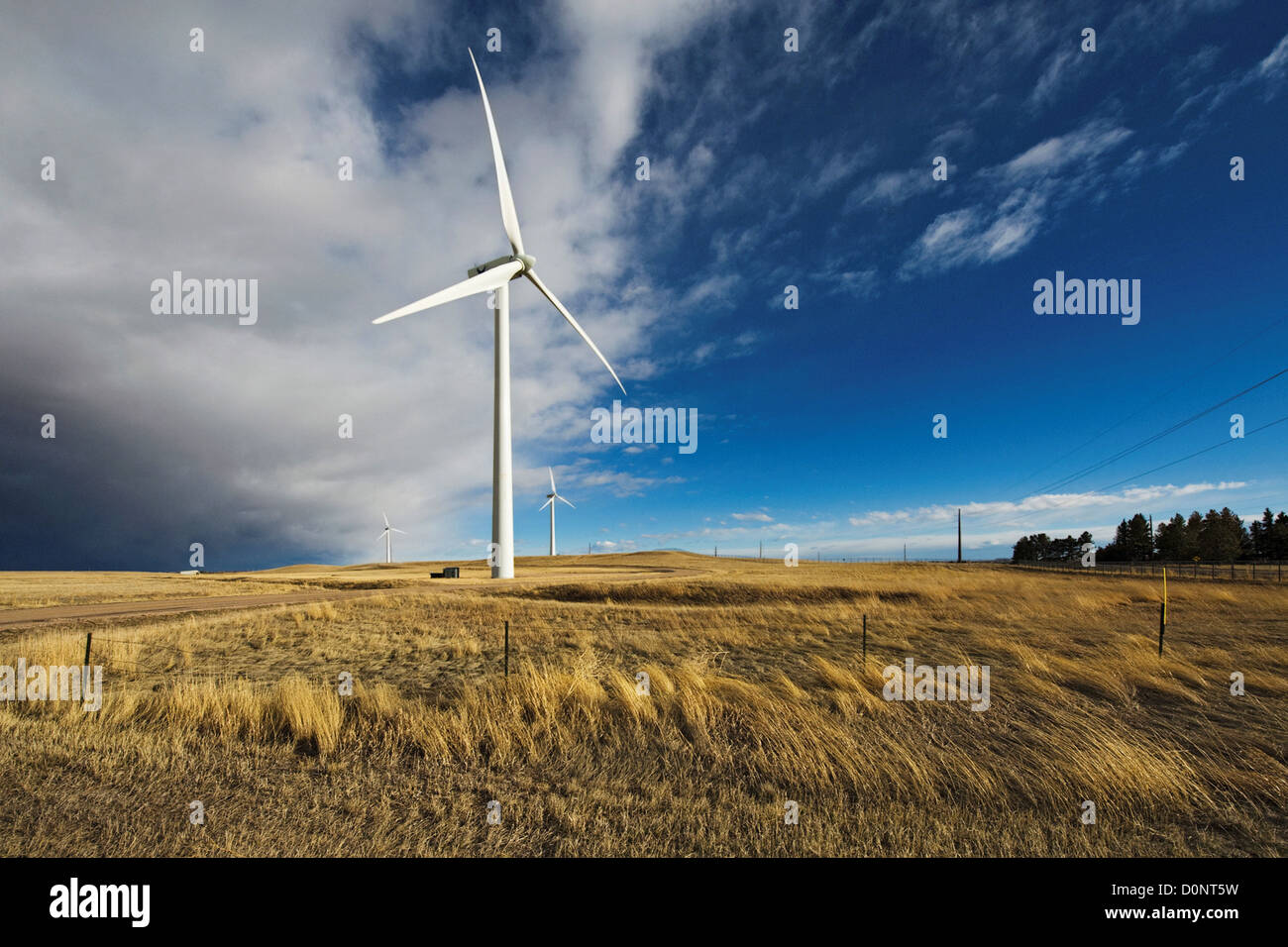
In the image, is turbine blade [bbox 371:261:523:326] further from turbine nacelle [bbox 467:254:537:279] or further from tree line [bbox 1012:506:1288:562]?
tree line [bbox 1012:506:1288:562]

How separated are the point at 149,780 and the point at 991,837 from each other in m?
9.79

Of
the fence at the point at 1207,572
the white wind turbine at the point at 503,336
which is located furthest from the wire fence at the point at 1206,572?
the white wind turbine at the point at 503,336

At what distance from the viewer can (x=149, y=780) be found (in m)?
6.56

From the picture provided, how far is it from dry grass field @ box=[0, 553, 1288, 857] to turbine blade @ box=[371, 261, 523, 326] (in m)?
27.3

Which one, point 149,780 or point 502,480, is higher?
point 502,480

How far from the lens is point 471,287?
43406 mm

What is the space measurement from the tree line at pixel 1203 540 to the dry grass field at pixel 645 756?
12895cm

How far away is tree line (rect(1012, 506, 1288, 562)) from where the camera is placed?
345 ft

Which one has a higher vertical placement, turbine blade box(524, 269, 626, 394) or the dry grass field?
turbine blade box(524, 269, 626, 394)

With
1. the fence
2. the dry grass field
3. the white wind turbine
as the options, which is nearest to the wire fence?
the fence

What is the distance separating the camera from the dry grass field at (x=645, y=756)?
5375mm

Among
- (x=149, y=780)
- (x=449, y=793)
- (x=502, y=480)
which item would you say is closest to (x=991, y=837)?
(x=449, y=793)

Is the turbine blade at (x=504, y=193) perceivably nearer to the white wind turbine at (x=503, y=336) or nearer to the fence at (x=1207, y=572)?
the white wind turbine at (x=503, y=336)
